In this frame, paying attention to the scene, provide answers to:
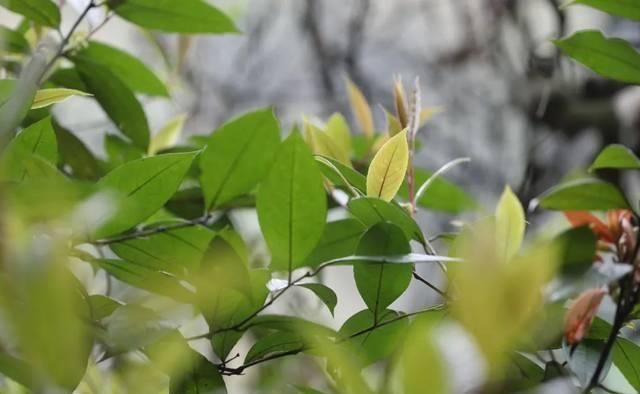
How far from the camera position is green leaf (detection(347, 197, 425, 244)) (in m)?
0.30

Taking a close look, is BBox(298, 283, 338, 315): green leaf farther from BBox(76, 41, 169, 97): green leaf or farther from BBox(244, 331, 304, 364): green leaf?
BBox(76, 41, 169, 97): green leaf

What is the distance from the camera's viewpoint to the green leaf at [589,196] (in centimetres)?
32

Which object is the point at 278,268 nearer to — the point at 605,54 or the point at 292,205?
the point at 292,205

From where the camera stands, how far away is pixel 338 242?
1.23 ft

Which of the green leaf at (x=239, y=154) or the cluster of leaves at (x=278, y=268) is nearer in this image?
the cluster of leaves at (x=278, y=268)

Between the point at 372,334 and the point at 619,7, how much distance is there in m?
0.18

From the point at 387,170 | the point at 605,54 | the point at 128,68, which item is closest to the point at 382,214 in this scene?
the point at 387,170

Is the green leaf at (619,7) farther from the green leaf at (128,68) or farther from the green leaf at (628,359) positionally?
the green leaf at (128,68)

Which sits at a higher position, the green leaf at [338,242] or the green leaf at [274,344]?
the green leaf at [338,242]

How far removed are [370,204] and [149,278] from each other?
10 centimetres

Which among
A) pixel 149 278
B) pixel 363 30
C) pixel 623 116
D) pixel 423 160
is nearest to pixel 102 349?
pixel 149 278

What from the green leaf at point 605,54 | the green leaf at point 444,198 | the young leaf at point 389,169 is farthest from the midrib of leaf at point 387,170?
the green leaf at point 444,198

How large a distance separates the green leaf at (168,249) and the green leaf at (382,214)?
8 cm

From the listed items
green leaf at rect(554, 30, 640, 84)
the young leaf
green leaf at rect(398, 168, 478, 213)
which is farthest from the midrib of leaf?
green leaf at rect(398, 168, 478, 213)
